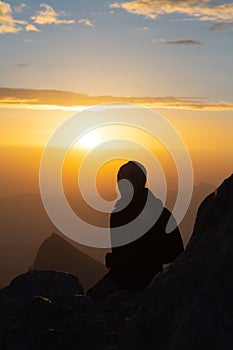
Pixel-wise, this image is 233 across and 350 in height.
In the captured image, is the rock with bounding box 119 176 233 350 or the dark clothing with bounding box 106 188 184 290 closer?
the rock with bounding box 119 176 233 350

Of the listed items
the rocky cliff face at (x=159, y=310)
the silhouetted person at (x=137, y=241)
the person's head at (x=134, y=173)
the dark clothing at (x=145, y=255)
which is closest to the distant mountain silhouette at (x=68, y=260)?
the person's head at (x=134, y=173)

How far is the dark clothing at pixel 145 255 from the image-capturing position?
1467cm

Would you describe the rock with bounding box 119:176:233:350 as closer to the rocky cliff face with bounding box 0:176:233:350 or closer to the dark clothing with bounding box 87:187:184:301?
the rocky cliff face with bounding box 0:176:233:350

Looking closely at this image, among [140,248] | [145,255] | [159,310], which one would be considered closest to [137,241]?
[140,248]

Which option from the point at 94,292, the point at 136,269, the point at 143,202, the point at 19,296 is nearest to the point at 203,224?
the point at 19,296

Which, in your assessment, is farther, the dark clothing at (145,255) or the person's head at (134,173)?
the person's head at (134,173)

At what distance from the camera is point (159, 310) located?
5.66m

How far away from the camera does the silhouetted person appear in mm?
14609

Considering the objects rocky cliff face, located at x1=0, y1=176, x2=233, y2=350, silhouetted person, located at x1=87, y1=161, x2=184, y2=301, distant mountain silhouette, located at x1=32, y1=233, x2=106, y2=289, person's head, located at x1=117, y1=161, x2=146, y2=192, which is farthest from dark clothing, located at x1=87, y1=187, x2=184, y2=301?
distant mountain silhouette, located at x1=32, y1=233, x2=106, y2=289

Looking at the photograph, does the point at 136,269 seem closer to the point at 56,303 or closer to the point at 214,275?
the point at 56,303

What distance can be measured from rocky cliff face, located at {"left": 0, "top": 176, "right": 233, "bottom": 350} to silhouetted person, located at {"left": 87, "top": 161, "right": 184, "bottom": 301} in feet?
19.5

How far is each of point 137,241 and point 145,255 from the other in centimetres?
58

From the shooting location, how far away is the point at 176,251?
15.5 meters

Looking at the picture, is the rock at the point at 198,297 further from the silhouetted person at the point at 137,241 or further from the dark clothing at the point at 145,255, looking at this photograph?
the dark clothing at the point at 145,255
